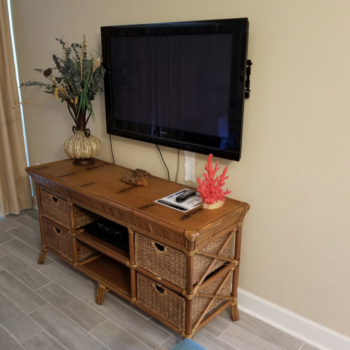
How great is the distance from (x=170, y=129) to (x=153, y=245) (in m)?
0.69

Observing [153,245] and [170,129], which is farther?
[170,129]

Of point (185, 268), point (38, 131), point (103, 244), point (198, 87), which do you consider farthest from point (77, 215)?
point (38, 131)

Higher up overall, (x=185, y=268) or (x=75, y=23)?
(x=75, y=23)

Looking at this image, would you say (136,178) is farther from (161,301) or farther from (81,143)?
(161,301)

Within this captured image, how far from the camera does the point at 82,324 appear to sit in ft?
6.84

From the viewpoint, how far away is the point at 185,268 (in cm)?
174

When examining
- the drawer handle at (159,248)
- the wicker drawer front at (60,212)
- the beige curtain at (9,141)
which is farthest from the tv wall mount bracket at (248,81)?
the beige curtain at (9,141)

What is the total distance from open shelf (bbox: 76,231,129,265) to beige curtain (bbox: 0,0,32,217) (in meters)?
1.39

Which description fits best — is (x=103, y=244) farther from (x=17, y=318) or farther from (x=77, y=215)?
(x=17, y=318)

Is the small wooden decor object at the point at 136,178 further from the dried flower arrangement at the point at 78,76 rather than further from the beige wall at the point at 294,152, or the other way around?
the dried flower arrangement at the point at 78,76

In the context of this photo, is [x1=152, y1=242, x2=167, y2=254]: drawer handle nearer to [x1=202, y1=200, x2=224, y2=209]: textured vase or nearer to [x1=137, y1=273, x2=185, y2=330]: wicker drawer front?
[x1=137, y1=273, x2=185, y2=330]: wicker drawer front

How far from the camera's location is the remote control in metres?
1.92

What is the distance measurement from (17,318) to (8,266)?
2.04ft

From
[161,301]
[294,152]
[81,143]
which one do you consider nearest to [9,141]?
A: [81,143]
